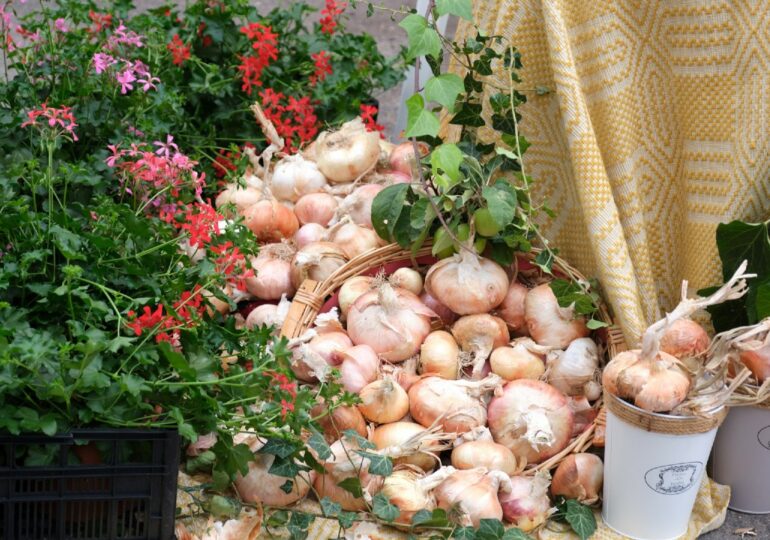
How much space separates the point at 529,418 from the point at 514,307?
0.30 m

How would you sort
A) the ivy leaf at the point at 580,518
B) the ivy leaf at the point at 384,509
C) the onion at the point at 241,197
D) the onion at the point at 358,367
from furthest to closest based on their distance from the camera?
the onion at the point at 241,197 < the onion at the point at 358,367 < the ivy leaf at the point at 580,518 < the ivy leaf at the point at 384,509

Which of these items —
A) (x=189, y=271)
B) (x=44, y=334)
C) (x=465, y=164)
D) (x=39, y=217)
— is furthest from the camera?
(x=465, y=164)

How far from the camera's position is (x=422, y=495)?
1.74 m

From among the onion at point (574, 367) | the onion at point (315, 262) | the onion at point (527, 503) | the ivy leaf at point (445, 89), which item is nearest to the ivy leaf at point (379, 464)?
the onion at point (527, 503)

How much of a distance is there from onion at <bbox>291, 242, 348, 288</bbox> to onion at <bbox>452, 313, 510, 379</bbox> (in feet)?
1.13

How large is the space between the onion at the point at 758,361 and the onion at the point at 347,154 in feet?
3.44

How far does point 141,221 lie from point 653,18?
3.81ft

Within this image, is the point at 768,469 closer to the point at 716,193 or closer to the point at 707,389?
the point at 707,389

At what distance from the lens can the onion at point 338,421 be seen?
72.0 inches

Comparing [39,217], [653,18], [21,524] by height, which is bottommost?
[21,524]

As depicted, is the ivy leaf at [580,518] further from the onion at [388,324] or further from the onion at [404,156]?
the onion at [404,156]

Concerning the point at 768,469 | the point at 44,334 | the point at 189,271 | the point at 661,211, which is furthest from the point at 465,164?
the point at 44,334

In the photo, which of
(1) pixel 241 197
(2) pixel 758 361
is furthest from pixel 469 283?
(1) pixel 241 197

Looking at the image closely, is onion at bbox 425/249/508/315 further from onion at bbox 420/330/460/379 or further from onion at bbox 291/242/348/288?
onion at bbox 291/242/348/288
